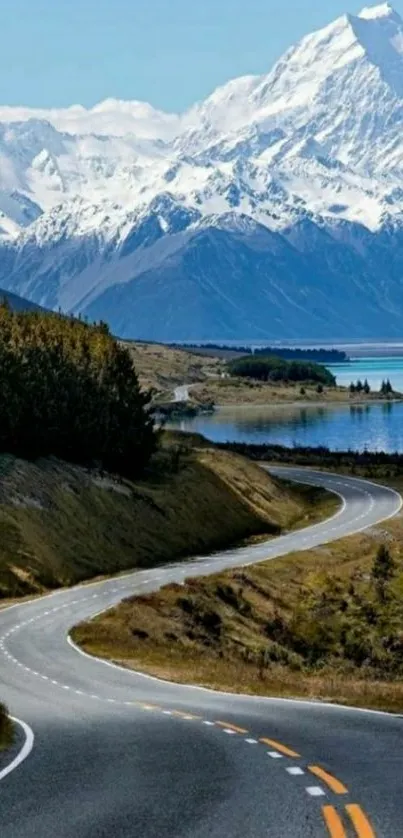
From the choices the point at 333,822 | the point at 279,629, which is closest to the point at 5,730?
the point at 333,822

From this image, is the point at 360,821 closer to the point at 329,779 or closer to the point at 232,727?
the point at 329,779

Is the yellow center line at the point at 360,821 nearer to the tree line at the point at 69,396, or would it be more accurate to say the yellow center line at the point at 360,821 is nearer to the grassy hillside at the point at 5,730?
the grassy hillside at the point at 5,730

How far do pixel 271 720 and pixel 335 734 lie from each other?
2536 millimetres

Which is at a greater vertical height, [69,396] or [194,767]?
[69,396]

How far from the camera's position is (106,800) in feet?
64.4

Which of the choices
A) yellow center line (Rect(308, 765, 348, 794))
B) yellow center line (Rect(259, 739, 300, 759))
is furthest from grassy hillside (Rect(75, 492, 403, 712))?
yellow center line (Rect(308, 765, 348, 794))

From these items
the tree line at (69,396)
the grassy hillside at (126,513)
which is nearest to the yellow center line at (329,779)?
the grassy hillside at (126,513)

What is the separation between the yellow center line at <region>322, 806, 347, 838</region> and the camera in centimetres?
1735

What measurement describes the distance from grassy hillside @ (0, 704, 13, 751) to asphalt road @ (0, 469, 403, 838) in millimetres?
517

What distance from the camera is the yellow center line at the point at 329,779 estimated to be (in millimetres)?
19936

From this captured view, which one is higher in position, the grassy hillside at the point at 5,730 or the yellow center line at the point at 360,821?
the grassy hillside at the point at 5,730

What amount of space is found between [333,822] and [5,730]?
33.6 ft

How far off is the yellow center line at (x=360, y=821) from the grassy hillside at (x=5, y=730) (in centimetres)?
809

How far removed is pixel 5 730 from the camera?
26688 millimetres
